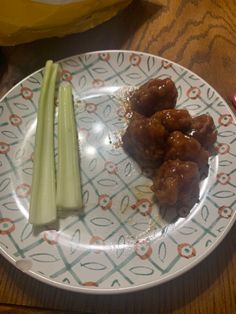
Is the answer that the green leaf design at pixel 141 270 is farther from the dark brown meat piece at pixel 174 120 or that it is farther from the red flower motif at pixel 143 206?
the dark brown meat piece at pixel 174 120

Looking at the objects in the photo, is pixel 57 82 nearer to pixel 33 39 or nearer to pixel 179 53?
pixel 33 39

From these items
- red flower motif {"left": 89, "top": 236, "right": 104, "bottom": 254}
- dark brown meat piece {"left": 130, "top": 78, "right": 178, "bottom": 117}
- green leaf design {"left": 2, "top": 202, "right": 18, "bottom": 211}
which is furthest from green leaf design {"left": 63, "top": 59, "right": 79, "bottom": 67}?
red flower motif {"left": 89, "top": 236, "right": 104, "bottom": 254}

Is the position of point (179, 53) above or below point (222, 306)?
above

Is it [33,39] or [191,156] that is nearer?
[191,156]

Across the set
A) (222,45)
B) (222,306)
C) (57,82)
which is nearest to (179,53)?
(222,45)

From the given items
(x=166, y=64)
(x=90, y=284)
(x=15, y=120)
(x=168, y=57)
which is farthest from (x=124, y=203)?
(x=168, y=57)
